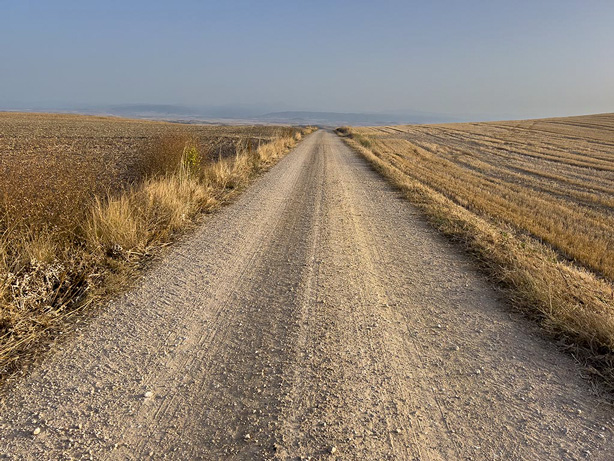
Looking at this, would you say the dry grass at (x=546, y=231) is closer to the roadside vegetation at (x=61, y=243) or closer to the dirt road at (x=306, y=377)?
the dirt road at (x=306, y=377)

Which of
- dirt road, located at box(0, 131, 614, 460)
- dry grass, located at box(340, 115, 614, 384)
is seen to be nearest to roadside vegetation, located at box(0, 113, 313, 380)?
dirt road, located at box(0, 131, 614, 460)

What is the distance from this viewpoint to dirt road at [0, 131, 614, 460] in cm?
209

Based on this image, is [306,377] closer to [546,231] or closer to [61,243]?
[61,243]

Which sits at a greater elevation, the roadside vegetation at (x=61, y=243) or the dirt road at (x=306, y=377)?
the roadside vegetation at (x=61, y=243)

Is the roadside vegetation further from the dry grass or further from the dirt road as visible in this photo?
the dry grass

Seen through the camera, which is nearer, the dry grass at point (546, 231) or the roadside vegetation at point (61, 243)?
the roadside vegetation at point (61, 243)

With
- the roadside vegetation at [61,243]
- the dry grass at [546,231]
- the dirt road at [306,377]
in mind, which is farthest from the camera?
the dry grass at [546,231]

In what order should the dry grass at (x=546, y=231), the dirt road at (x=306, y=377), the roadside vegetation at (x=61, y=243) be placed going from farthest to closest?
the dry grass at (x=546, y=231) < the roadside vegetation at (x=61, y=243) < the dirt road at (x=306, y=377)

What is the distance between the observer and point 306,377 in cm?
263

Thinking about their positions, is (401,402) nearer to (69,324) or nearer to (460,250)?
(69,324)

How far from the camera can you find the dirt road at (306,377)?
2.09 meters

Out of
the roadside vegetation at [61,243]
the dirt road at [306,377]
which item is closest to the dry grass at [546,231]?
the dirt road at [306,377]

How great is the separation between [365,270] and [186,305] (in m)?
2.26

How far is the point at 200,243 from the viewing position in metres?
5.51
